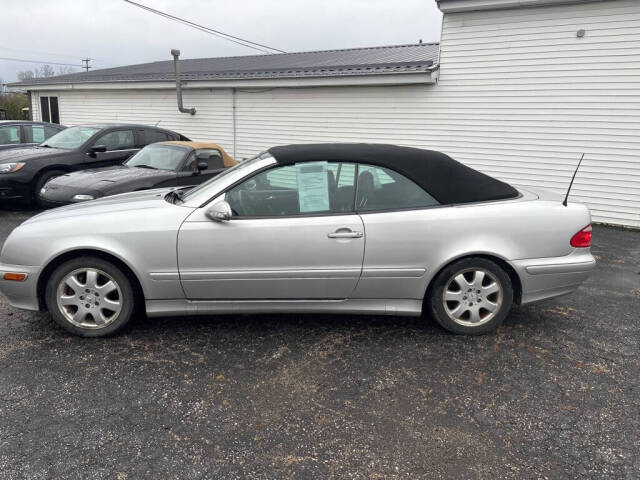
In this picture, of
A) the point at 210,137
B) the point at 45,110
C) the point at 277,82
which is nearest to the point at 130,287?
the point at 277,82

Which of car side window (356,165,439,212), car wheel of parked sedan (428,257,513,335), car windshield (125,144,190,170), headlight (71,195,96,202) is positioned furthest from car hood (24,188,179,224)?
car windshield (125,144,190,170)

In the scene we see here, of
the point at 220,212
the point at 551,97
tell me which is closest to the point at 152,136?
the point at 220,212

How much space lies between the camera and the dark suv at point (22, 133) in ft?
31.6

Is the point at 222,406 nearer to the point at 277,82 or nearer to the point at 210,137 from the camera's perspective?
the point at 277,82

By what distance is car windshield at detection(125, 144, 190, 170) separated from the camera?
7328mm

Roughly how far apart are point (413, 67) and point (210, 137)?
649 centimetres

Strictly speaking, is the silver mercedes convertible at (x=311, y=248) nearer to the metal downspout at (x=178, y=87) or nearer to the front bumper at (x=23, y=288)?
the front bumper at (x=23, y=288)

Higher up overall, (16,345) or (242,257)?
(242,257)

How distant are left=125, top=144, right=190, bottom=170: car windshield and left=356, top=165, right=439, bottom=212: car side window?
4.52 metres

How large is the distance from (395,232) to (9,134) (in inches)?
375

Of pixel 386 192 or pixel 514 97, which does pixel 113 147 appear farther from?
pixel 514 97

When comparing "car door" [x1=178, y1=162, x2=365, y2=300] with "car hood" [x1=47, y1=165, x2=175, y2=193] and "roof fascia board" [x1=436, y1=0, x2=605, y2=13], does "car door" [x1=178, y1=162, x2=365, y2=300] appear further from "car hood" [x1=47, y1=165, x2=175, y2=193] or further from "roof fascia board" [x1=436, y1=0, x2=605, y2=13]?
"roof fascia board" [x1=436, y1=0, x2=605, y2=13]

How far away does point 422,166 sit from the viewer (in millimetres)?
3654

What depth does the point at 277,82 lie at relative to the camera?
11.4 m
